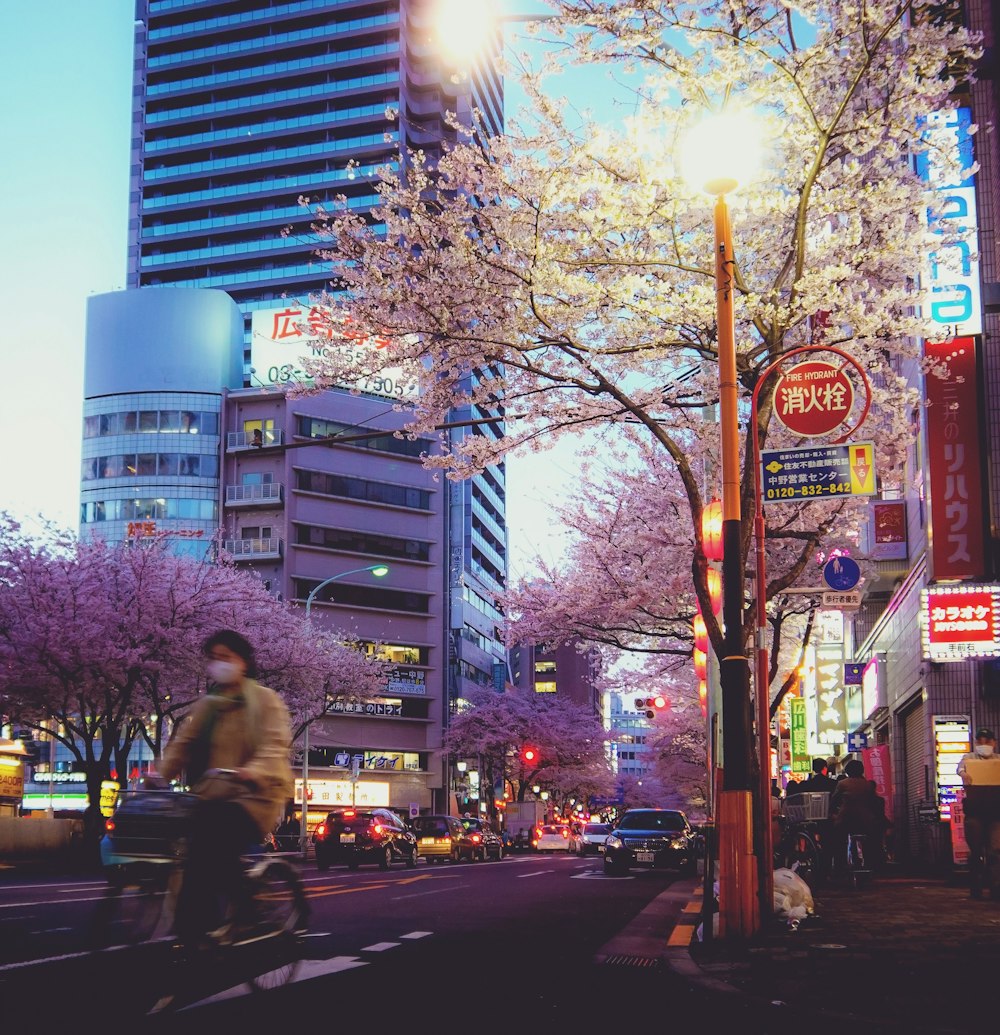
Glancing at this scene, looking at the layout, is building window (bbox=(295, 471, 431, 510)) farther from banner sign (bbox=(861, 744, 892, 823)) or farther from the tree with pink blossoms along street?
banner sign (bbox=(861, 744, 892, 823))

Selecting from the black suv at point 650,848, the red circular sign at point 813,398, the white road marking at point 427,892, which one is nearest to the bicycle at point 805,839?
the white road marking at point 427,892

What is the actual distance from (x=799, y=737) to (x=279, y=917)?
125ft

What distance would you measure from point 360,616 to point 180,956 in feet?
250

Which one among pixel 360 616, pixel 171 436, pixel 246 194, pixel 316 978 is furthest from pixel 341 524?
pixel 316 978

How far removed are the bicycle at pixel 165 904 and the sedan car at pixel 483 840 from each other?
36.1 m

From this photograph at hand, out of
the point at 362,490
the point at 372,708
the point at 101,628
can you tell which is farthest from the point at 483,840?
the point at 362,490

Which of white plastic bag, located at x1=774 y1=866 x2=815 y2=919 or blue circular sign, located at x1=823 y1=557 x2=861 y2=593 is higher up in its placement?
blue circular sign, located at x1=823 y1=557 x2=861 y2=593

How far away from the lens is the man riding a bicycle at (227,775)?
5715 millimetres

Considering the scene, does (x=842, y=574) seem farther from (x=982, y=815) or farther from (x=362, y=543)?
(x=362, y=543)

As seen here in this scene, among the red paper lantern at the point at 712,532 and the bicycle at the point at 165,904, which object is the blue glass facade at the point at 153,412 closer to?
the red paper lantern at the point at 712,532

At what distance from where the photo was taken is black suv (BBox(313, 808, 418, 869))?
1181 inches

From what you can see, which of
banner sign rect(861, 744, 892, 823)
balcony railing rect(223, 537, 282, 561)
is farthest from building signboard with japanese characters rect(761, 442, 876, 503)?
balcony railing rect(223, 537, 282, 561)

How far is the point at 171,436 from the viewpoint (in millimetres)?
78562

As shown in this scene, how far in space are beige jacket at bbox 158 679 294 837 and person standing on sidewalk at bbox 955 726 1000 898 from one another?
11572 mm
